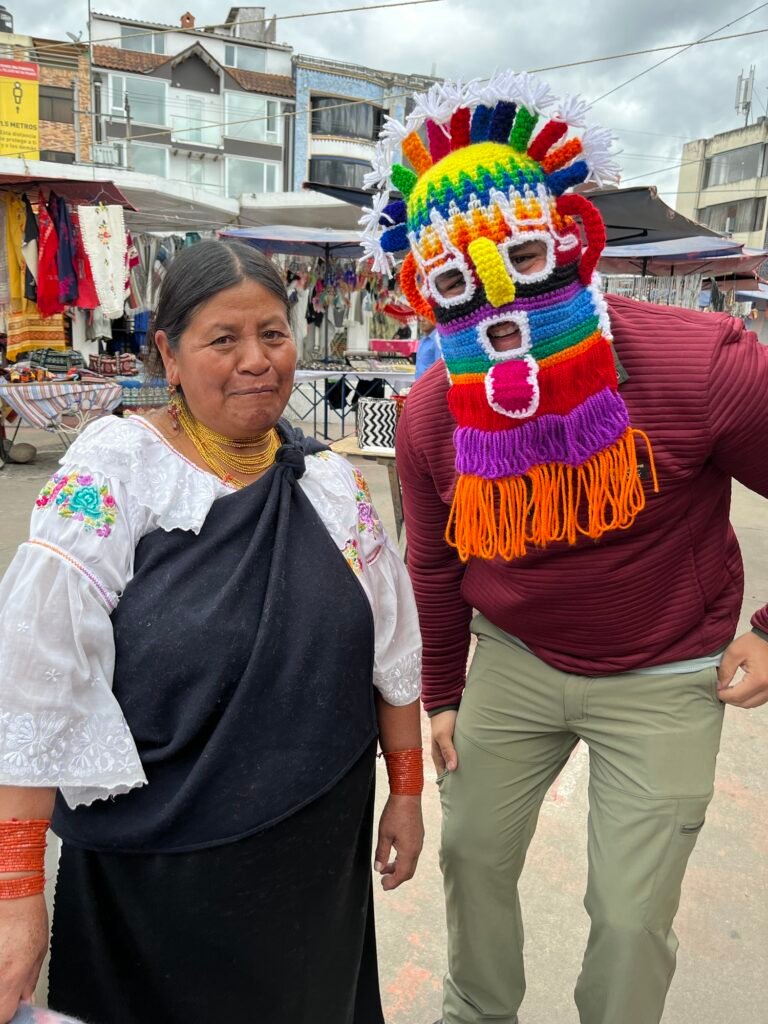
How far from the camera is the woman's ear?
1292 mm

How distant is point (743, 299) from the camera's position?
70.3 ft

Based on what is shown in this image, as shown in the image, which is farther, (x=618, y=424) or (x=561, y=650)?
(x=561, y=650)

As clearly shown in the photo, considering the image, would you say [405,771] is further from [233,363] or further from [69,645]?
[233,363]

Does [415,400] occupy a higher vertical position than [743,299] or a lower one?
lower

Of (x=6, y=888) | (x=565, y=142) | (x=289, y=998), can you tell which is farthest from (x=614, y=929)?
(x=565, y=142)

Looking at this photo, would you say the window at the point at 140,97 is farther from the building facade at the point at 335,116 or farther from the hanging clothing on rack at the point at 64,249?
the hanging clothing on rack at the point at 64,249

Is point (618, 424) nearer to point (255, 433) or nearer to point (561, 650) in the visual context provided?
point (561, 650)

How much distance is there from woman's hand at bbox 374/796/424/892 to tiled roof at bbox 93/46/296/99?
30660 mm

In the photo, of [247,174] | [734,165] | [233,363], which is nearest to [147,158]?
[247,174]

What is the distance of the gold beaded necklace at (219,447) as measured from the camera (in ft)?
4.19

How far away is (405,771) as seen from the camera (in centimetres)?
149

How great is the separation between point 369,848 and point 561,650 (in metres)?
0.55

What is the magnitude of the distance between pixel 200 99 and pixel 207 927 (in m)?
31.5

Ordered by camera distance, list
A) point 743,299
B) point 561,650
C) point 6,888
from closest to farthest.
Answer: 1. point 6,888
2. point 561,650
3. point 743,299
